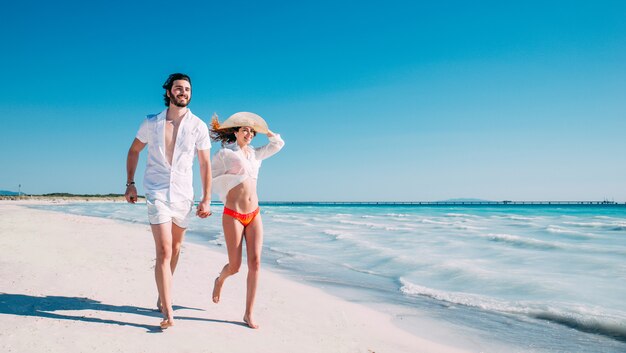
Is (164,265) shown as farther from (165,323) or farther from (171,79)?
(171,79)

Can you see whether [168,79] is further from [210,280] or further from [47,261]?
[47,261]

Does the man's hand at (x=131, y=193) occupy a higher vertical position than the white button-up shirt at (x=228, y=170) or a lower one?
lower

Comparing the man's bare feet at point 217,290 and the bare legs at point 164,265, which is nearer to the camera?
the bare legs at point 164,265

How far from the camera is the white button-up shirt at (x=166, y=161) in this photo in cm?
356

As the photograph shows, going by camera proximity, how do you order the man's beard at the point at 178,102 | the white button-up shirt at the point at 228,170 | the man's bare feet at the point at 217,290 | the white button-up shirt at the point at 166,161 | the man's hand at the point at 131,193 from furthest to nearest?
the man's bare feet at the point at 217,290 < the white button-up shirt at the point at 228,170 < the man's hand at the point at 131,193 < the man's beard at the point at 178,102 < the white button-up shirt at the point at 166,161

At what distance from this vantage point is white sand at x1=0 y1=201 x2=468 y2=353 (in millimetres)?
3174

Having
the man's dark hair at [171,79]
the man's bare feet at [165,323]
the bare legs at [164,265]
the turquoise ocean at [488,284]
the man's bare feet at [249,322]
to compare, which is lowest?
the turquoise ocean at [488,284]

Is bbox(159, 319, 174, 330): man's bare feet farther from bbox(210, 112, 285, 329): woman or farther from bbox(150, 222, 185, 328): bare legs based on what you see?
bbox(210, 112, 285, 329): woman

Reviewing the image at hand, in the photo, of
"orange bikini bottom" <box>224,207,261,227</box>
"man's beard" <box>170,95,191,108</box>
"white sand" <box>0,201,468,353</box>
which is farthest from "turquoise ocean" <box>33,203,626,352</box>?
"man's beard" <box>170,95,191,108</box>

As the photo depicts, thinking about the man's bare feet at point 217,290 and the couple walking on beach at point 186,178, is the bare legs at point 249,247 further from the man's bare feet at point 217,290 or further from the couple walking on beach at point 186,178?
the man's bare feet at point 217,290

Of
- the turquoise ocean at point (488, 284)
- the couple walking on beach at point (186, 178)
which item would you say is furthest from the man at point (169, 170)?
the turquoise ocean at point (488, 284)

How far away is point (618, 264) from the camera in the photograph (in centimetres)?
955

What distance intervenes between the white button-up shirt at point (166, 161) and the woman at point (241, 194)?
13.1 inches

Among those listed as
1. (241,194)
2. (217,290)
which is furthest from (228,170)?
(217,290)
